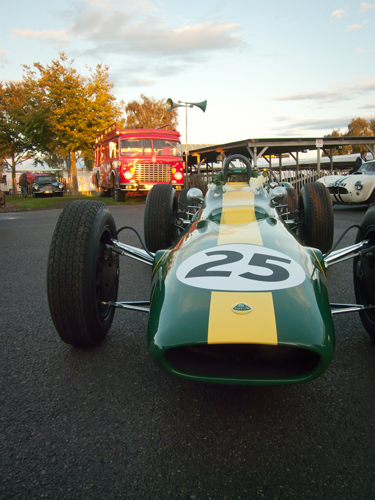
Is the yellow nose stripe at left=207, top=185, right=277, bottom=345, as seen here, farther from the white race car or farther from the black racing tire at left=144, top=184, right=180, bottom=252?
the white race car

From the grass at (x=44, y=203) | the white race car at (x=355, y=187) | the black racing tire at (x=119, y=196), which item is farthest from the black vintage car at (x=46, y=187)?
the white race car at (x=355, y=187)

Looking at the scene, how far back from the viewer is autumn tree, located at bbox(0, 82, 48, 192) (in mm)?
26094

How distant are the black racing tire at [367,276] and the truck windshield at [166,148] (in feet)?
49.3

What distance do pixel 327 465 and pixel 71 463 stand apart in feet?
3.32

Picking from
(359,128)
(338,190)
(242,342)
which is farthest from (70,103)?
(359,128)

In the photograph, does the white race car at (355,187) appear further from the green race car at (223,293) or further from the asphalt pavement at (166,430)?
the asphalt pavement at (166,430)

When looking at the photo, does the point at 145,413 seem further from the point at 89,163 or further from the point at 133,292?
the point at 89,163

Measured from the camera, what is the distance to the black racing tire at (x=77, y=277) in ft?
7.85

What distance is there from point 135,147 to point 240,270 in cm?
1583

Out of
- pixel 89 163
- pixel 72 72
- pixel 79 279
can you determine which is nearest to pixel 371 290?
pixel 79 279

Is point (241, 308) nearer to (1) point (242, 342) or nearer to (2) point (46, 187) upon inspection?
(1) point (242, 342)

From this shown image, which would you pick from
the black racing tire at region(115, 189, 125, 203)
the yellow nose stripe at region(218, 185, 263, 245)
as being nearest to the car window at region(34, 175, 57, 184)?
the black racing tire at region(115, 189, 125, 203)

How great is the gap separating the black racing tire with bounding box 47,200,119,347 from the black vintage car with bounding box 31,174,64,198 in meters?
25.7

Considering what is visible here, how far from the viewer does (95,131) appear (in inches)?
1054
